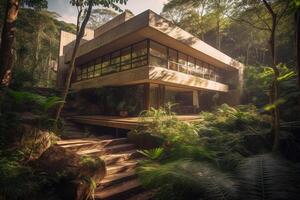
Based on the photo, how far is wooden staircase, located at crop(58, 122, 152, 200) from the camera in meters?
3.85

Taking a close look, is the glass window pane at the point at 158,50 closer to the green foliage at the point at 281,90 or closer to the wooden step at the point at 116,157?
the green foliage at the point at 281,90

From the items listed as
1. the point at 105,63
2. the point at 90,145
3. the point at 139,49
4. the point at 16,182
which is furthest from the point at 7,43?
the point at 105,63

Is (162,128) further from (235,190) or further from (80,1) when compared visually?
(80,1)

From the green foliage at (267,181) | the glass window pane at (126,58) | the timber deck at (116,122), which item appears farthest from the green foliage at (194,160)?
the glass window pane at (126,58)

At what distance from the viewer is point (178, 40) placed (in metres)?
11.3

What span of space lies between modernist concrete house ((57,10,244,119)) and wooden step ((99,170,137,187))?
21.5 ft

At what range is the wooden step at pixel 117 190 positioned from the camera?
3677 mm

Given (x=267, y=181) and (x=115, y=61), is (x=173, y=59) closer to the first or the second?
(x=115, y=61)

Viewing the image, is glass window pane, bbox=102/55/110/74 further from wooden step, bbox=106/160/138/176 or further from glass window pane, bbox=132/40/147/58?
wooden step, bbox=106/160/138/176

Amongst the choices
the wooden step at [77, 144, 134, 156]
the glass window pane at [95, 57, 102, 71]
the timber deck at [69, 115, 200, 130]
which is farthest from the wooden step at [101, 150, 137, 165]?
the glass window pane at [95, 57, 102, 71]

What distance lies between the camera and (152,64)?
1152 centimetres

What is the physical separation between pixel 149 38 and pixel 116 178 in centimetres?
903

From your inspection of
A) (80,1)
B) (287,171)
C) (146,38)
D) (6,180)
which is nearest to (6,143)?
(6,180)

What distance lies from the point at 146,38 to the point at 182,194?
32.8ft
